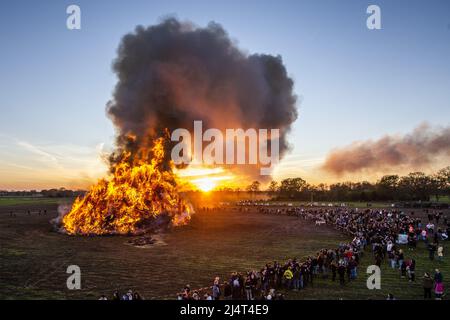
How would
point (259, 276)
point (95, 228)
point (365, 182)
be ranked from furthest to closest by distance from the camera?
point (365, 182) → point (95, 228) → point (259, 276)

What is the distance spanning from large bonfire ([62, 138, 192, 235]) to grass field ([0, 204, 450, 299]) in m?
2.59

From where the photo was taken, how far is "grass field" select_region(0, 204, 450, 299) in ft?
54.6

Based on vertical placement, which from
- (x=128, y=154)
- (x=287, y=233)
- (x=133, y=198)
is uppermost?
(x=128, y=154)

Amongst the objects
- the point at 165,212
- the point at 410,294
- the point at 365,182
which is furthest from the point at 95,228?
the point at 365,182

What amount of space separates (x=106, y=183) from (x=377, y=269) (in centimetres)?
2950

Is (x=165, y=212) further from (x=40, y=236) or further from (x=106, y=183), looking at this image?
(x=40, y=236)

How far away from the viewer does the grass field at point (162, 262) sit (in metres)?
16.7

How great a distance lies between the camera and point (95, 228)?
35906mm

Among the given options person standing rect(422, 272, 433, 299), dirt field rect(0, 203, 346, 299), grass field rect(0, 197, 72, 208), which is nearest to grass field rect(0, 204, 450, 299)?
dirt field rect(0, 203, 346, 299)

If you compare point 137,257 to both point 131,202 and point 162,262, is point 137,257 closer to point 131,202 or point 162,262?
point 162,262

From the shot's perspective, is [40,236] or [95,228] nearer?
[40,236]

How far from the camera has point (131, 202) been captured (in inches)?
1521

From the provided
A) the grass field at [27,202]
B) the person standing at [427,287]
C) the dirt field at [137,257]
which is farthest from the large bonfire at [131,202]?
the grass field at [27,202]

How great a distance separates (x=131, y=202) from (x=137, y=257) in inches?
581
